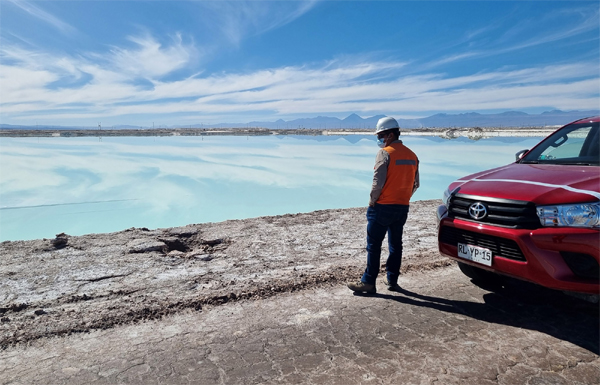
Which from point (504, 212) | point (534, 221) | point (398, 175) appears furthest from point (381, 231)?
point (534, 221)

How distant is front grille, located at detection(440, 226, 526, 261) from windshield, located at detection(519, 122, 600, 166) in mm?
1491

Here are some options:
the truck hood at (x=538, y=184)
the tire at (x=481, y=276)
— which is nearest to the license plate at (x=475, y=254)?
the truck hood at (x=538, y=184)

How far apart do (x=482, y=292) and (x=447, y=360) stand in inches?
66.9

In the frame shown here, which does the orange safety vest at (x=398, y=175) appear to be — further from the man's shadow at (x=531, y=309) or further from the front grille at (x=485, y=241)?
the man's shadow at (x=531, y=309)

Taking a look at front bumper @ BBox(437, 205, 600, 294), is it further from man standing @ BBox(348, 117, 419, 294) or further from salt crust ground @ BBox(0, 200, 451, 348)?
salt crust ground @ BBox(0, 200, 451, 348)

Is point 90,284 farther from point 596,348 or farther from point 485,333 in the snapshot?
point 596,348

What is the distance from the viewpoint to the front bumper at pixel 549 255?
2992 mm

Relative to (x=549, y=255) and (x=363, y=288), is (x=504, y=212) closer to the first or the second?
(x=549, y=255)

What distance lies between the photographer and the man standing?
4.08 meters

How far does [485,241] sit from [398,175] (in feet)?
3.47

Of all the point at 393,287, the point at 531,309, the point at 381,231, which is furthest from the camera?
the point at 393,287

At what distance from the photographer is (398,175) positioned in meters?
4.10

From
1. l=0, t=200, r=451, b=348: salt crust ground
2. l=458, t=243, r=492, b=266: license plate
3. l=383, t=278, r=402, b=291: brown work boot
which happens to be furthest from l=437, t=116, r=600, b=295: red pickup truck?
l=0, t=200, r=451, b=348: salt crust ground

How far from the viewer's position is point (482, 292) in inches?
174
